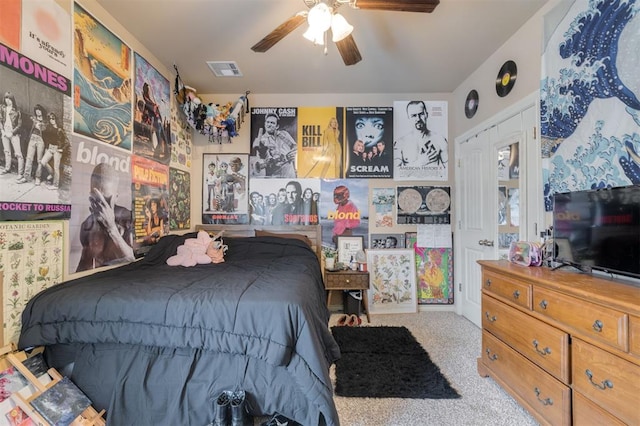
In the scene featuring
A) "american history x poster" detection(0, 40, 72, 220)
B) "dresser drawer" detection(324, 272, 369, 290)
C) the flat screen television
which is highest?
"american history x poster" detection(0, 40, 72, 220)

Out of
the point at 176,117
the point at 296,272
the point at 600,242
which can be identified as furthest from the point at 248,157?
the point at 600,242

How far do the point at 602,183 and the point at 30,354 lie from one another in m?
3.27

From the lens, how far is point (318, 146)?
11.6ft

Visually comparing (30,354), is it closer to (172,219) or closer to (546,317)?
(172,219)

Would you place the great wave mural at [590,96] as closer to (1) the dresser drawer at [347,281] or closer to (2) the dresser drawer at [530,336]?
(2) the dresser drawer at [530,336]

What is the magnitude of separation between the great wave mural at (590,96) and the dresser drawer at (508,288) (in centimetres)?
69

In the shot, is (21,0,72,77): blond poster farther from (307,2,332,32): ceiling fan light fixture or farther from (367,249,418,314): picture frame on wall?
(367,249,418,314): picture frame on wall

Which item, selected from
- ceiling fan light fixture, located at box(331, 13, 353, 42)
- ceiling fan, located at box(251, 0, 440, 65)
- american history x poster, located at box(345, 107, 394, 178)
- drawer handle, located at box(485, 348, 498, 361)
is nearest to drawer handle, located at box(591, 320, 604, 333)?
drawer handle, located at box(485, 348, 498, 361)

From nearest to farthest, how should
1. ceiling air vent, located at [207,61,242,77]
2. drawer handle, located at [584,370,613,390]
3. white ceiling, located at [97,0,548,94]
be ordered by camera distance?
drawer handle, located at [584,370,613,390] → white ceiling, located at [97,0,548,94] → ceiling air vent, located at [207,61,242,77]

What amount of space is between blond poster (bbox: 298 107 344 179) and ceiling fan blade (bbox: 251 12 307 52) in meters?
1.50

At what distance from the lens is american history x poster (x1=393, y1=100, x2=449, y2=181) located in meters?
3.51

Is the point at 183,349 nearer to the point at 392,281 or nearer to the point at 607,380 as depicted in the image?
the point at 607,380

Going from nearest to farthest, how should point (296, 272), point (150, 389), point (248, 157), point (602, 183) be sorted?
point (150, 389), point (602, 183), point (296, 272), point (248, 157)

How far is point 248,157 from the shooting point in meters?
3.54
